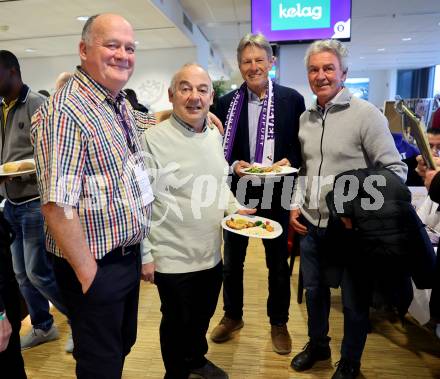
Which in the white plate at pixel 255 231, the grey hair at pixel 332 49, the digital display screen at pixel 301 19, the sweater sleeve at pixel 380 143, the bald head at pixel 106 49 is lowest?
the white plate at pixel 255 231

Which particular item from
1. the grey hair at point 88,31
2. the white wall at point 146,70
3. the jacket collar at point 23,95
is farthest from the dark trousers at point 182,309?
the white wall at point 146,70

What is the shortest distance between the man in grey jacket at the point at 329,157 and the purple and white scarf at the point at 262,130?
18 centimetres

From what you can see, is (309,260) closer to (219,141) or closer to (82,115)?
(219,141)

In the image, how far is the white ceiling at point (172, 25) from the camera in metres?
4.93

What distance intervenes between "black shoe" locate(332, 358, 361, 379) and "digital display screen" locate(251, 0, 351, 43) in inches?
139

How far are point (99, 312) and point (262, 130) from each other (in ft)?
4.06

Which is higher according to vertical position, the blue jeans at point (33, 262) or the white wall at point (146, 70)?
the white wall at point (146, 70)

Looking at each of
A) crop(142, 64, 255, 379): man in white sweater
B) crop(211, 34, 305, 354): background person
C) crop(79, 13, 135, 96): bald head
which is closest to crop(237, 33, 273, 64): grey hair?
crop(211, 34, 305, 354): background person

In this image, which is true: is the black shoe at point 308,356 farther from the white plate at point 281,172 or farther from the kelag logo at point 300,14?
the kelag logo at point 300,14

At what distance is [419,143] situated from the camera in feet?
3.99

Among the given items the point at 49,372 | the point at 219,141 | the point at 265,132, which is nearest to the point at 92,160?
the point at 219,141

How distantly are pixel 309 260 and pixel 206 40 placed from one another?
8.03m

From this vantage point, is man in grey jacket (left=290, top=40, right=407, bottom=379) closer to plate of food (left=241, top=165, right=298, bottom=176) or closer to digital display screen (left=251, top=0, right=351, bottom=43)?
plate of food (left=241, top=165, right=298, bottom=176)

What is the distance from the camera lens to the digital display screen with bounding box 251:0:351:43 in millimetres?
4043
